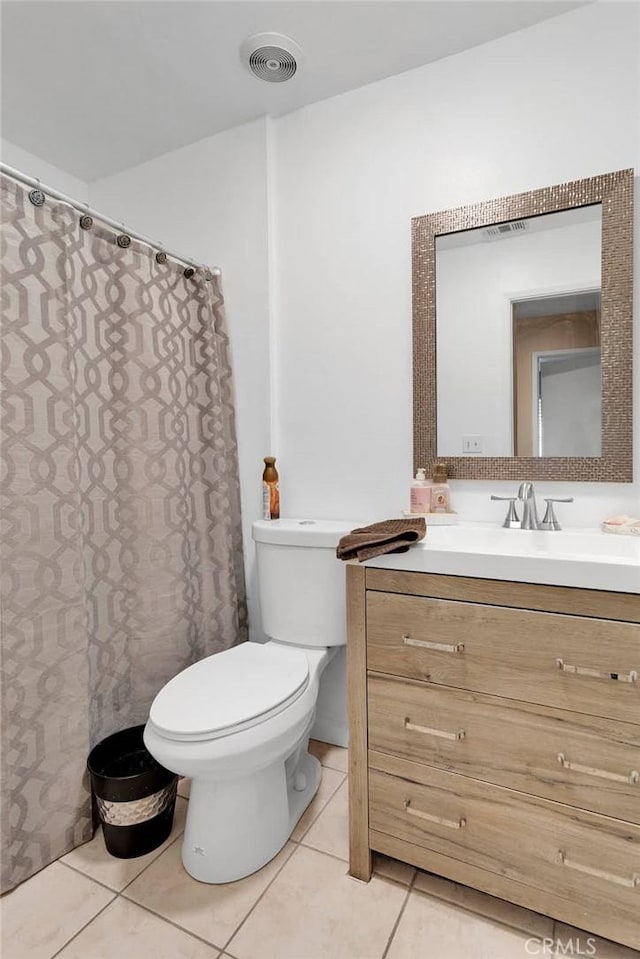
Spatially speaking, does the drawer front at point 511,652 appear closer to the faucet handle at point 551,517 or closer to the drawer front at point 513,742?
the drawer front at point 513,742

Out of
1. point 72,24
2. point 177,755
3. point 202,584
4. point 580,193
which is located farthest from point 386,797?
point 72,24

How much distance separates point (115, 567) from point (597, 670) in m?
1.30

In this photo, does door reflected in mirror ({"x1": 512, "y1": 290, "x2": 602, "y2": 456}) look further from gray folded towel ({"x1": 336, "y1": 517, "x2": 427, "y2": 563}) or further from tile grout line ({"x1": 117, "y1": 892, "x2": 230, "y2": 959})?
tile grout line ({"x1": 117, "y1": 892, "x2": 230, "y2": 959})

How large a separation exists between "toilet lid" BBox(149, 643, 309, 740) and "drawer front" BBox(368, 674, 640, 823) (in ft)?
0.85

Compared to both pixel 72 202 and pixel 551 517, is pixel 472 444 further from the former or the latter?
pixel 72 202

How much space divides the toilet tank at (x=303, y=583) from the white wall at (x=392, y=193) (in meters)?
0.25

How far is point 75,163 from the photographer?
7.14 feet

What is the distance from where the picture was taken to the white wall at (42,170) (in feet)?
6.68

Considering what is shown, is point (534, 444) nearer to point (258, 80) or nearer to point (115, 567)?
point (115, 567)

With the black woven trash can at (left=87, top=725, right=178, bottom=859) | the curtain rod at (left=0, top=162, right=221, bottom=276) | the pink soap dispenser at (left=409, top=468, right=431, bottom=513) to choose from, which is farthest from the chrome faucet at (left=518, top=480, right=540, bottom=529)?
the curtain rod at (left=0, top=162, right=221, bottom=276)

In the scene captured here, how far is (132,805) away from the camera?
1317 mm

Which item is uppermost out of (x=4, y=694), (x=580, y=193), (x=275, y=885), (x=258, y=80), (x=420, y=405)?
(x=258, y=80)

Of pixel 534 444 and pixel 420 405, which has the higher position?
pixel 420 405

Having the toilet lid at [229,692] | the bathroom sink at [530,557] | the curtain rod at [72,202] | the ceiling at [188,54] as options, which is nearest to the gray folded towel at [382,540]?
the bathroom sink at [530,557]
